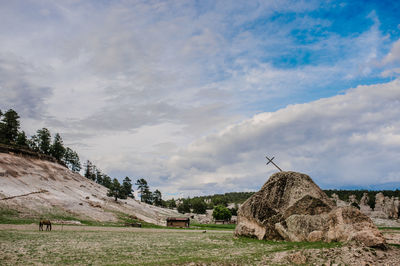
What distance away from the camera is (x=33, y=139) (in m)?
150

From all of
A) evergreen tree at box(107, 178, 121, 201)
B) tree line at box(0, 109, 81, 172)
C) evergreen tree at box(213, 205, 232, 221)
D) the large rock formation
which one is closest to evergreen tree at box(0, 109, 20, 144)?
tree line at box(0, 109, 81, 172)

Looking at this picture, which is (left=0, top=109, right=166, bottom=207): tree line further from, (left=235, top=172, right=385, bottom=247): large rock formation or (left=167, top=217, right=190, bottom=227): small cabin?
(left=235, top=172, right=385, bottom=247): large rock formation

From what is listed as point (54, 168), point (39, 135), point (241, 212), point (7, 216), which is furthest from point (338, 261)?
point (39, 135)

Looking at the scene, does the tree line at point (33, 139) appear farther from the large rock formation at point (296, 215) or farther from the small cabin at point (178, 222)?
the large rock formation at point (296, 215)

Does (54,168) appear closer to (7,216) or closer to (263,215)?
(7,216)

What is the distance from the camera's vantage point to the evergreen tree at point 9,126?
12756 centimetres

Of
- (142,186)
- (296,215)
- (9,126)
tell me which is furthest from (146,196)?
(296,215)

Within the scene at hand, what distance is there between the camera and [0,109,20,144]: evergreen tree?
128m

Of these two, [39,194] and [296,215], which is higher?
[39,194]

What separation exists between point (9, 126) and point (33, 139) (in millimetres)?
21220

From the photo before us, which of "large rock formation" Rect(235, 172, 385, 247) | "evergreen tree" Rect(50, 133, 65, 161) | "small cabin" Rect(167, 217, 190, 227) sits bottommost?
"small cabin" Rect(167, 217, 190, 227)

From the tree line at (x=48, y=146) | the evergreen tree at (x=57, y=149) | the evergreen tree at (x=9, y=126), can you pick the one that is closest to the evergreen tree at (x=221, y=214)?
the tree line at (x=48, y=146)

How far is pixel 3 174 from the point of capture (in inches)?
3388

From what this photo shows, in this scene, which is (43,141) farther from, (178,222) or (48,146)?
(178,222)
